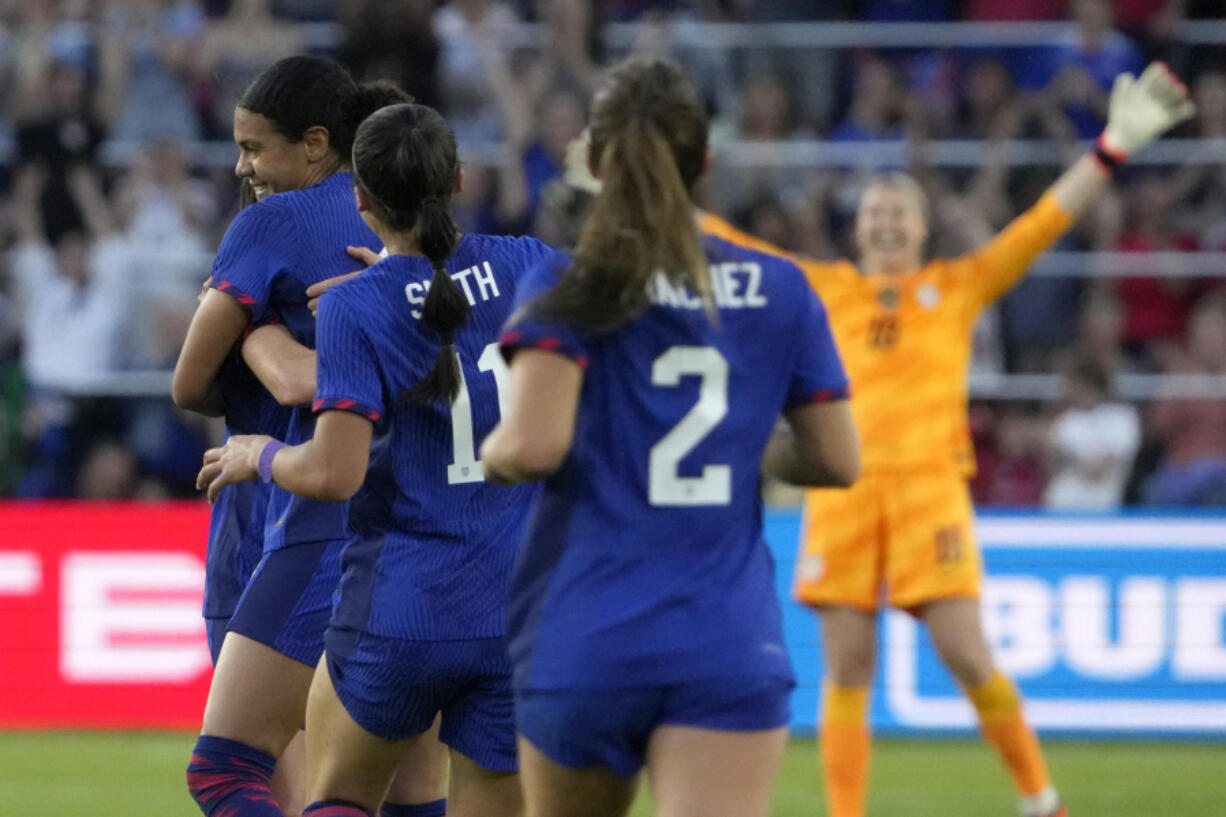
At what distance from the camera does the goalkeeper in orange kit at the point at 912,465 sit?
6.52 m

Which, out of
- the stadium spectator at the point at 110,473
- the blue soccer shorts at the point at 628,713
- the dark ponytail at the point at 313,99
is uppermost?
the dark ponytail at the point at 313,99

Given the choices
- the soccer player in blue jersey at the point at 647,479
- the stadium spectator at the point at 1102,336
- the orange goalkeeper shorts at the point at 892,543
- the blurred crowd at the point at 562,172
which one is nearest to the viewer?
the soccer player in blue jersey at the point at 647,479

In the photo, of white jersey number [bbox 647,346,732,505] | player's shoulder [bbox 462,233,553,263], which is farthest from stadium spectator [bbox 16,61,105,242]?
white jersey number [bbox 647,346,732,505]

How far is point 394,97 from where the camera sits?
15.0 ft

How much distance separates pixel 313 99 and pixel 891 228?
3.00 metres

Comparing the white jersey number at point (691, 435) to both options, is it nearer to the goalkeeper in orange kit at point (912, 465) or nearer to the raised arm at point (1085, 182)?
the goalkeeper in orange kit at point (912, 465)

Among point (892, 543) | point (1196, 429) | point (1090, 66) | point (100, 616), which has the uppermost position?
point (1090, 66)

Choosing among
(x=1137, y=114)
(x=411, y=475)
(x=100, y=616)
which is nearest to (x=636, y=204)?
(x=411, y=475)

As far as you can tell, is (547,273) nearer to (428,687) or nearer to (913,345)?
(428,687)

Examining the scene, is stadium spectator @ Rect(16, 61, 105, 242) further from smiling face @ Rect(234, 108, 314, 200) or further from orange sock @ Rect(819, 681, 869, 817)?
smiling face @ Rect(234, 108, 314, 200)

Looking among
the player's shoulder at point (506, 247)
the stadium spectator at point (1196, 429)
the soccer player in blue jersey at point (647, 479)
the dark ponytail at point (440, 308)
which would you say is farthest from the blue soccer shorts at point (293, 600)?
the stadium spectator at point (1196, 429)

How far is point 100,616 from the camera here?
31.7 feet

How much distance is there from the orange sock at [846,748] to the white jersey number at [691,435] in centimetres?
352

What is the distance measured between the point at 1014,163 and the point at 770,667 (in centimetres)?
949
